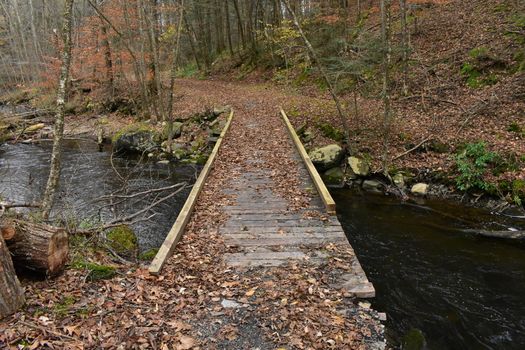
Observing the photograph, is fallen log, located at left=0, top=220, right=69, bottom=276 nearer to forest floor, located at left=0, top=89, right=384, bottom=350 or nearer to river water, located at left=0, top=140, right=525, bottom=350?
forest floor, located at left=0, top=89, right=384, bottom=350

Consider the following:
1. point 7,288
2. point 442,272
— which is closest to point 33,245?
point 7,288

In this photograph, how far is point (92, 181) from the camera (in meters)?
12.1

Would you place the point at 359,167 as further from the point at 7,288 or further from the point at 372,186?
the point at 7,288

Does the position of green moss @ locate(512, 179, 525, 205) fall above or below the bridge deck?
below

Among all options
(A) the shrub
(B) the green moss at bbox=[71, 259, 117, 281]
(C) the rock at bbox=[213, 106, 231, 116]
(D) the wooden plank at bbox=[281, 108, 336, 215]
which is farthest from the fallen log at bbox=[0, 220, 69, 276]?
(C) the rock at bbox=[213, 106, 231, 116]

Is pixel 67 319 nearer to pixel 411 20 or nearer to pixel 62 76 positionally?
pixel 62 76

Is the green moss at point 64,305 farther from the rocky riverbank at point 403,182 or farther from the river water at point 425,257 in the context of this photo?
the rocky riverbank at point 403,182

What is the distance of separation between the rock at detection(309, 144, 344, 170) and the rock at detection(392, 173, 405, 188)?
6.49 ft

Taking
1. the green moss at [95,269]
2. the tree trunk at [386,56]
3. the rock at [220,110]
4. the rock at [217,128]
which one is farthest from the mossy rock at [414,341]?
the rock at [220,110]

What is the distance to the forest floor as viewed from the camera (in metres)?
3.43

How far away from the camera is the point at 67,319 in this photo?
3.51 meters

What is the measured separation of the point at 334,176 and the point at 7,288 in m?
10.0

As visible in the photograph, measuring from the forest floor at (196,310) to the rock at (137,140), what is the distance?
11.2 meters

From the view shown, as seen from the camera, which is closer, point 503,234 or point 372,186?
point 503,234
